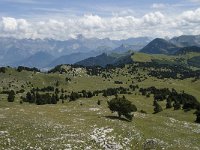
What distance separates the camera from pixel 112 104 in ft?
285

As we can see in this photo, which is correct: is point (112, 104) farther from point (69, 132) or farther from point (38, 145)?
point (38, 145)

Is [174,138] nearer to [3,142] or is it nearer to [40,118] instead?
[40,118]

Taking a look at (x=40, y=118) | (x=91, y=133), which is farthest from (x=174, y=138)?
(x=40, y=118)

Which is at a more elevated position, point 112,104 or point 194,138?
point 112,104

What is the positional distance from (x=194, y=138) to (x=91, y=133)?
22871mm

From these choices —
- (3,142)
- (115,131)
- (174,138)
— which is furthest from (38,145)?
(174,138)

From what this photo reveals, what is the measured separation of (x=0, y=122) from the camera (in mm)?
71312

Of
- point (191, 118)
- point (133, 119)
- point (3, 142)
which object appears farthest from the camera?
point (191, 118)

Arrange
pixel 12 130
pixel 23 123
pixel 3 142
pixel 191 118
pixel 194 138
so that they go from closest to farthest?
pixel 3 142, pixel 12 130, pixel 23 123, pixel 194 138, pixel 191 118

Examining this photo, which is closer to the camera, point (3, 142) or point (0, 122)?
point (3, 142)

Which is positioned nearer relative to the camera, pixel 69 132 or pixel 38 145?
pixel 38 145

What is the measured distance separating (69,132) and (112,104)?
20.4 m

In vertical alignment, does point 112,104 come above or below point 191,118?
above

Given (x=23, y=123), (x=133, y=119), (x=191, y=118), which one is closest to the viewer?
(x=23, y=123)
